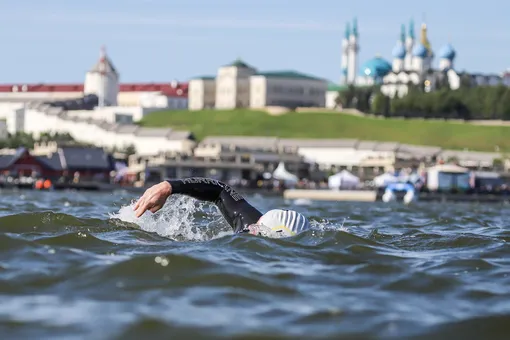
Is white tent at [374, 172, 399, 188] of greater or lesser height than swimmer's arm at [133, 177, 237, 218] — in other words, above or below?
below

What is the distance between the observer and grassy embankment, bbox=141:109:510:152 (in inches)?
6088

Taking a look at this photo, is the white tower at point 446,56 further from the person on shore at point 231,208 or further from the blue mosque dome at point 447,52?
the person on shore at point 231,208

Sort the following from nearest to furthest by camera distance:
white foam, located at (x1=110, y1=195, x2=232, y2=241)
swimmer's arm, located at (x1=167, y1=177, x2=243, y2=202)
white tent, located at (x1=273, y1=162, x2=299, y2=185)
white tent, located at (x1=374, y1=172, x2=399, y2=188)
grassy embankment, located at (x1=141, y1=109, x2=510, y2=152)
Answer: swimmer's arm, located at (x1=167, y1=177, x2=243, y2=202) → white foam, located at (x1=110, y1=195, x2=232, y2=241) → white tent, located at (x1=374, y1=172, x2=399, y2=188) → white tent, located at (x1=273, y1=162, x2=299, y2=185) → grassy embankment, located at (x1=141, y1=109, x2=510, y2=152)

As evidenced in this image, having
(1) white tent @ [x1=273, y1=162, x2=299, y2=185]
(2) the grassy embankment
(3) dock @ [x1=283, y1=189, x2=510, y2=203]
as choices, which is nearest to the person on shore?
(3) dock @ [x1=283, y1=189, x2=510, y2=203]

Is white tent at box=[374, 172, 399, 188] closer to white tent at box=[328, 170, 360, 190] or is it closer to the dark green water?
white tent at box=[328, 170, 360, 190]

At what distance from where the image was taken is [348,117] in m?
177

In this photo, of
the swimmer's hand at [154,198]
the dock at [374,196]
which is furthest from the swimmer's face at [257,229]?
the dock at [374,196]

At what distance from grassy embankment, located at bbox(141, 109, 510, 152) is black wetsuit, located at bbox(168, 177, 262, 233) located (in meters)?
133

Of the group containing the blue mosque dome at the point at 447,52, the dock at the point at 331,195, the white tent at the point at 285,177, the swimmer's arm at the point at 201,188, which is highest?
the blue mosque dome at the point at 447,52

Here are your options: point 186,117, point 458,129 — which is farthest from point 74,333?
point 186,117

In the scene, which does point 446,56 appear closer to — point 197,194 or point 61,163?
point 61,163

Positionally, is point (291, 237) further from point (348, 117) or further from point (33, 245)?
point (348, 117)

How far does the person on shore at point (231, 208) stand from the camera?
14.7 metres

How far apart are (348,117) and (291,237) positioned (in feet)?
532
